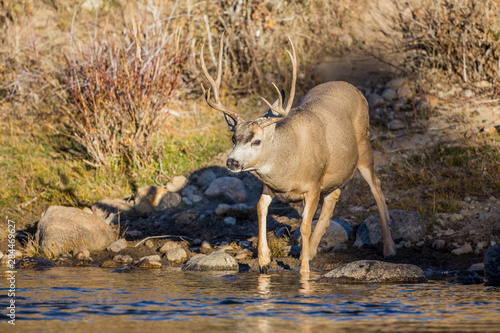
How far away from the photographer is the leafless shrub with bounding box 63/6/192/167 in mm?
12547

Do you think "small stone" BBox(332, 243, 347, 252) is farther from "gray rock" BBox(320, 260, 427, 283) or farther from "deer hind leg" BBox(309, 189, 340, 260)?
"gray rock" BBox(320, 260, 427, 283)

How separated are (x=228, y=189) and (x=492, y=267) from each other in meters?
5.45

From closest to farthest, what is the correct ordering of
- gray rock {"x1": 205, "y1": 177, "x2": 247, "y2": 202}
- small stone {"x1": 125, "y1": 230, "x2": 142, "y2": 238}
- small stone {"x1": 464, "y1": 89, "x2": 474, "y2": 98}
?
1. small stone {"x1": 125, "y1": 230, "x2": 142, "y2": 238}
2. gray rock {"x1": 205, "y1": 177, "x2": 247, "y2": 202}
3. small stone {"x1": 464, "y1": 89, "x2": 474, "y2": 98}

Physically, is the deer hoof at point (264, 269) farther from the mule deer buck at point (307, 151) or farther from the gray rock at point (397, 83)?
the gray rock at point (397, 83)

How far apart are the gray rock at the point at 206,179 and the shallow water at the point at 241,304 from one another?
412 centimetres

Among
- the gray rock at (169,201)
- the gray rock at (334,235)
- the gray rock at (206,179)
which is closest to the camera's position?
the gray rock at (334,235)

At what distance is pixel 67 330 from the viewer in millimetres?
5461

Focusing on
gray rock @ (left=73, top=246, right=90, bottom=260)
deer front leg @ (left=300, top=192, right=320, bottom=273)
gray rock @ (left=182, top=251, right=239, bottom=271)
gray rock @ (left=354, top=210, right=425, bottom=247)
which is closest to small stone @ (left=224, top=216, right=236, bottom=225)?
gray rock @ (left=182, top=251, right=239, bottom=271)

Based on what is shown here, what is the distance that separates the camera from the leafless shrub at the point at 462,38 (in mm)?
13547

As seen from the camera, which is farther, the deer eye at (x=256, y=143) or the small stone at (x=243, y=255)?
the small stone at (x=243, y=255)

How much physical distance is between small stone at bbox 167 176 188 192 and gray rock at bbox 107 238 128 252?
88.0 inches

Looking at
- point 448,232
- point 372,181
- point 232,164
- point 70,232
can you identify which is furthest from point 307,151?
point 70,232

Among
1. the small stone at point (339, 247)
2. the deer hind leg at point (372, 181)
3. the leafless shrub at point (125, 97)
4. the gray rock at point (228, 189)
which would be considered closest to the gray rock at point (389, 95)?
the gray rock at point (228, 189)

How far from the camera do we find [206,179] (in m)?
12.3
